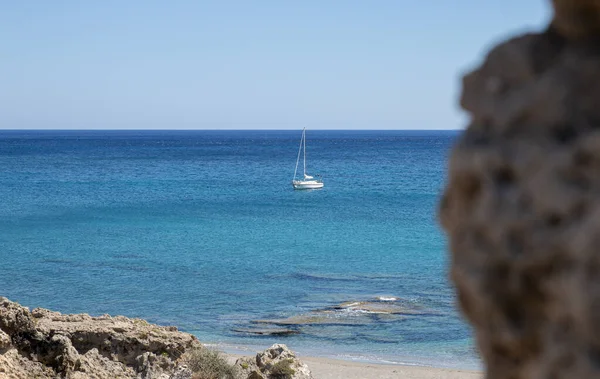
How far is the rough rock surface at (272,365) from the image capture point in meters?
10.2

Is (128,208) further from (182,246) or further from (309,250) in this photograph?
(309,250)

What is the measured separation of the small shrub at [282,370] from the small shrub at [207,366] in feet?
1.87

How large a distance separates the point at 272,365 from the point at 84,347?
244 centimetres

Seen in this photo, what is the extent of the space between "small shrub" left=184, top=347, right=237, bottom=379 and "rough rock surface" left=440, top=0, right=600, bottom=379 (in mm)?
8052

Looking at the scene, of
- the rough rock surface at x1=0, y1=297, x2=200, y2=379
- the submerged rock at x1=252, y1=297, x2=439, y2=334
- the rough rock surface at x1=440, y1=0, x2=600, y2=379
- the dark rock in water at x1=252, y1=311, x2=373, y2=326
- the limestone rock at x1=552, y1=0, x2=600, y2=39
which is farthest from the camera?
the submerged rock at x1=252, y1=297, x2=439, y2=334

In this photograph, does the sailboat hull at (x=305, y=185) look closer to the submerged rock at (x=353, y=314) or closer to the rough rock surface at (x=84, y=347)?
the submerged rock at (x=353, y=314)

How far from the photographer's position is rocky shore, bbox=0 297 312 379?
9.28m

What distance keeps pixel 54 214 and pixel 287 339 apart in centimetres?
2811

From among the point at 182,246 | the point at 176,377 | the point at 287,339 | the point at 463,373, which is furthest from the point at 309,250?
the point at 176,377

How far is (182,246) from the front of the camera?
109 ft

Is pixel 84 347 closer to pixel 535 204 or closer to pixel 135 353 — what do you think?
pixel 135 353

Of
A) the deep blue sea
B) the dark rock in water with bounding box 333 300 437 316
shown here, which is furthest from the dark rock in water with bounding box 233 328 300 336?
the dark rock in water with bounding box 333 300 437 316

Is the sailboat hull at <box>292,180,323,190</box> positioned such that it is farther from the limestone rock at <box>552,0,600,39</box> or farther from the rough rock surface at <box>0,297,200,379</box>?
the limestone rock at <box>552,0,600,39</box>

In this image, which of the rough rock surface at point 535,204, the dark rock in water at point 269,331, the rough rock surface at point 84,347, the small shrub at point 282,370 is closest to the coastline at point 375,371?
the dark rock in water at point 269,331
